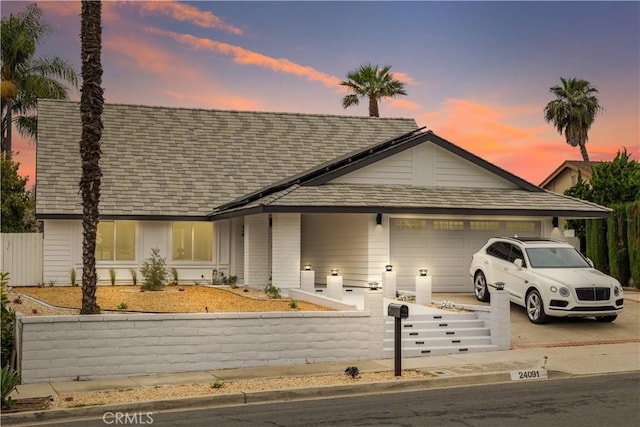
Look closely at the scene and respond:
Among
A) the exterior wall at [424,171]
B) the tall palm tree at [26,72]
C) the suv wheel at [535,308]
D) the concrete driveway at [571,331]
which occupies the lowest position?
the concrete driveway at [571,331]

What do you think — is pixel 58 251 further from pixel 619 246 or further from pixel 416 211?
pixel 619 246

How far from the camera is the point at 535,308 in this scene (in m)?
18.2

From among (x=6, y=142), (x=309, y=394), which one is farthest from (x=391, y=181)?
(x=6, y=142)

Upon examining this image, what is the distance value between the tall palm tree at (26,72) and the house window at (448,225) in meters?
28.3

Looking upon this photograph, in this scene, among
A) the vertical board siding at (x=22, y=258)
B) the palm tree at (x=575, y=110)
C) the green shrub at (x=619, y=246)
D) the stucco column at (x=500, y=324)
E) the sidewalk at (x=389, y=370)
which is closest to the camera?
the sidewalk at (x=389, y=370)

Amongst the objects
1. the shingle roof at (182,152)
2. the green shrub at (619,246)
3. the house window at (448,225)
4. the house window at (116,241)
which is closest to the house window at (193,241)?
the shingle roof at (182,152)

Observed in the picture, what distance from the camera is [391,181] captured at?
76.4 ft

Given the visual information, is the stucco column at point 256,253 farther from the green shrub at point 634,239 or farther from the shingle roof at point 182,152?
the green shrub at point 634,239

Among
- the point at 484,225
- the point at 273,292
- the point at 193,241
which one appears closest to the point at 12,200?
the point at 193,241

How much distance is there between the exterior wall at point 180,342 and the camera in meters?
12.9

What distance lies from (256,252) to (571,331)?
10269 millimetres

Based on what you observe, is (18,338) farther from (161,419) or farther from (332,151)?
(332,151)

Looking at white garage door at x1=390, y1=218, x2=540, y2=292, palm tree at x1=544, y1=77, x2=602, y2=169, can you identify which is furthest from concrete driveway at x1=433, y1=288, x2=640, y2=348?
palm tree at x1=544, y1=77, x2=602, y2=169

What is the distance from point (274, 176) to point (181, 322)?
48.9 ft
